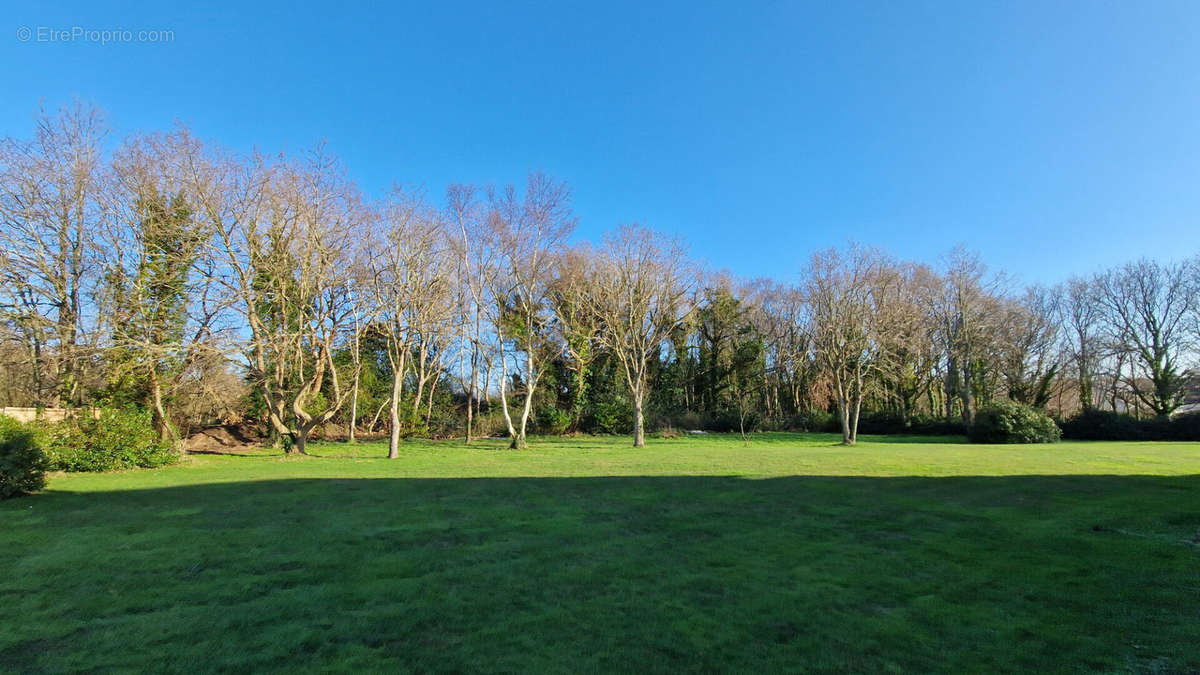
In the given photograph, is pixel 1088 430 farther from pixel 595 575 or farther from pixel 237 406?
pixel 237 406

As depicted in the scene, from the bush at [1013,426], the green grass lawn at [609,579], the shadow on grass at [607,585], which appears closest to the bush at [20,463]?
the green grass lawn at [609,579]

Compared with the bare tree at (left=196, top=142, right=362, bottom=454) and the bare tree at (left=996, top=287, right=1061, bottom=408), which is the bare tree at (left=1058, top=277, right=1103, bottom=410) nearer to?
the bare tree at (left=996, top=287, right=1061, bottom=408)

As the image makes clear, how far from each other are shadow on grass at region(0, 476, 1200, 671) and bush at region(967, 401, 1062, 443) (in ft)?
60.4

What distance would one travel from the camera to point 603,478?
11.6 metres

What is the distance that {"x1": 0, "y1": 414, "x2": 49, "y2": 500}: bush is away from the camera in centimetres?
919

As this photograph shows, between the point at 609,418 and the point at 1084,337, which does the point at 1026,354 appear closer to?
the point at 1084,337

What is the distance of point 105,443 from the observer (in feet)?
42.8

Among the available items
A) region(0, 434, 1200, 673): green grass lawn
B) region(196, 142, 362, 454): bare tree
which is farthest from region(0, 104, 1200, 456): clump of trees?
region(0, 434, 1200, 673): green grass lawn

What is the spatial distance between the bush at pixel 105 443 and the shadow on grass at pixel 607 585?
16.8 feet

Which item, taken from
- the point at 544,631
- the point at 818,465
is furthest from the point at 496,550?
the point at 818,465

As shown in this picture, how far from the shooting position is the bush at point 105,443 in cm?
1248

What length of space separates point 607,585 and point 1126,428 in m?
35.4

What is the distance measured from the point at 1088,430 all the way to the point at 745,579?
34.7m

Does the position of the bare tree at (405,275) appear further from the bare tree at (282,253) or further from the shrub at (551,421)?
the shrub at (551,421)
